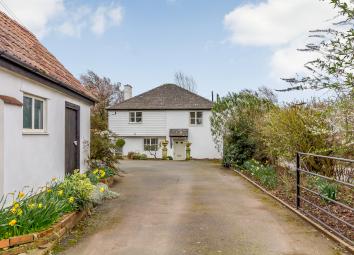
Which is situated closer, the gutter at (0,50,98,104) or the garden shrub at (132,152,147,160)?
the gutter at (0,50,98,104)

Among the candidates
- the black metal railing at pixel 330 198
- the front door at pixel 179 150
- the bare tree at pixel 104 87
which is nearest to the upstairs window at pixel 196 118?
the front door at pixel 179 150

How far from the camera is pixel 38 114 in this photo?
886 cm

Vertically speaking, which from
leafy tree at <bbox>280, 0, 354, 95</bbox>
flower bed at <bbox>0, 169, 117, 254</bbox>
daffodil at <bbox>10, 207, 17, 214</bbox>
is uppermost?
leafy tree at <bbox>280, 0, 354, 95</bbox>

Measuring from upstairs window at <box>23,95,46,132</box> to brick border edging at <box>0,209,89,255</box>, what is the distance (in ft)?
8.53

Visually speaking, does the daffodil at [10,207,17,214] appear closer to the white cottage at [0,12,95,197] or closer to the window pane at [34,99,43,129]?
the white cottage at [0,12,95,197]

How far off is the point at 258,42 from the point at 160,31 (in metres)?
5.12

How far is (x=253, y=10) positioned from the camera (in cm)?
1419

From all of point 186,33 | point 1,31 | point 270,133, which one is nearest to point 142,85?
point 186,33

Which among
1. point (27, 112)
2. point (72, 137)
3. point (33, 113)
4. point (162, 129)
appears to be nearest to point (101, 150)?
point (72, 137)

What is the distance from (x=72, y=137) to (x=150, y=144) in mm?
24253

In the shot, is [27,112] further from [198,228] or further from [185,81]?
[185,81]

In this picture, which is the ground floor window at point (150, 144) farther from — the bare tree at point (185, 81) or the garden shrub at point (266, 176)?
the bare tree at point (185, 81)

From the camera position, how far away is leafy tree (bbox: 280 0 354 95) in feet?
19.6

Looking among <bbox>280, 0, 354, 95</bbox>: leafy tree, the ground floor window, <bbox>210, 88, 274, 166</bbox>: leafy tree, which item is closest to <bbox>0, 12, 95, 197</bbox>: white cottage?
<bbox>280, 0, 354, 95</bbox>: leafy tree
